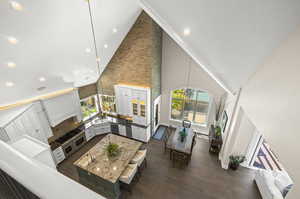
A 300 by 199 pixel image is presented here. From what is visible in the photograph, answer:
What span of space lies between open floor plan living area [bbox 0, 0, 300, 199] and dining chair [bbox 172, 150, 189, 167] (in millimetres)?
46

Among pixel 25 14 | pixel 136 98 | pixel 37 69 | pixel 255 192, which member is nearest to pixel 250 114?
pixel 255 192

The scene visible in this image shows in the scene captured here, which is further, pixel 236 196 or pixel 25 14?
pixel 236 196

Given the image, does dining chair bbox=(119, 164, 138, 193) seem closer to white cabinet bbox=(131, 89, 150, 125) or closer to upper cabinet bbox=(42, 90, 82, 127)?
white cabinet bbox=(131, 89, 150, 125)

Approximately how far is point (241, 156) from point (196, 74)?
11.5 feet

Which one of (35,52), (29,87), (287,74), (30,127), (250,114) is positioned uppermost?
(35,52)

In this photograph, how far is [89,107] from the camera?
6066mm

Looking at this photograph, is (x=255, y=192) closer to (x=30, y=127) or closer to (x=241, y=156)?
(x=241, y=156)

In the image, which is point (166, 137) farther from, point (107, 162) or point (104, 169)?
point (104, 169)

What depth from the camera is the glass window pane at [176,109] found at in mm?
6344

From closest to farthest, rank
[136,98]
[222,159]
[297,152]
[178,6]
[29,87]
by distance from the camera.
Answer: [297,152], [178,6], [29,87], [222,159], [136,98]

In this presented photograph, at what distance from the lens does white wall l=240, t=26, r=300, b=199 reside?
1597 mm

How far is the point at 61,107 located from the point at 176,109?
5.01 metres

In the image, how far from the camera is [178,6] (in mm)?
1763

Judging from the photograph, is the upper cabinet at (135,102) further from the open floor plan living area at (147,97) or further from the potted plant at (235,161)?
the potted plant at (235,161)
